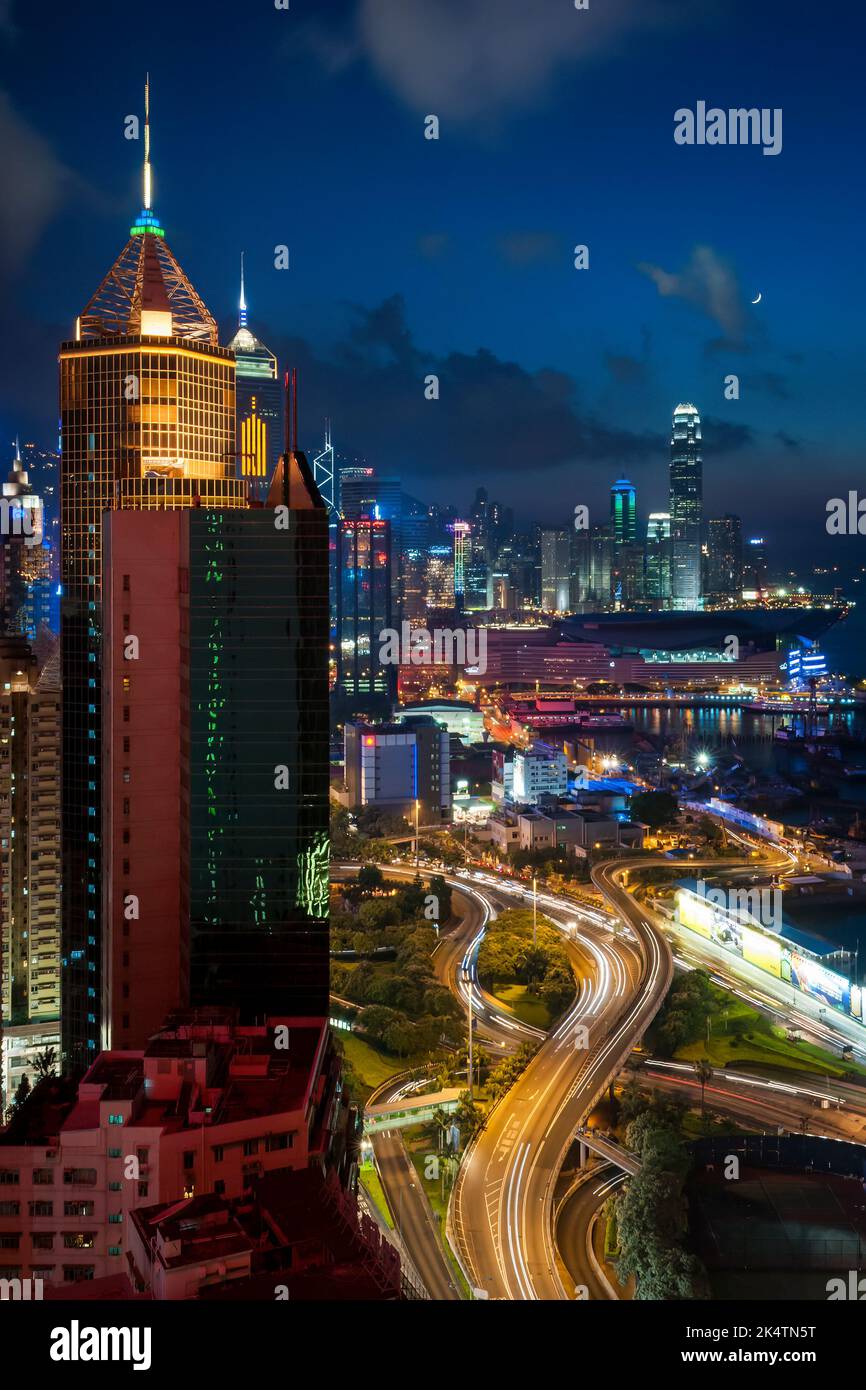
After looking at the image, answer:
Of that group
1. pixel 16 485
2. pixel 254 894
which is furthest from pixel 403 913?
pixel 16 485

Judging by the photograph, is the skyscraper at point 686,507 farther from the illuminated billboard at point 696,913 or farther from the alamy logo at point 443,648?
the illuminated billboard at point 696,913

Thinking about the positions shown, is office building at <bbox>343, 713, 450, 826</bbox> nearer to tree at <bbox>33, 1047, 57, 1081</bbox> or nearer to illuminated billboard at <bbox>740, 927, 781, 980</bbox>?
illuminated billboard at <bbox>740, 927, 781, 980</bbox>

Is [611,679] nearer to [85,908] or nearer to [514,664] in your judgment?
[514,664]

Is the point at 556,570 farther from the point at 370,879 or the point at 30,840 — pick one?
the point at 30,840

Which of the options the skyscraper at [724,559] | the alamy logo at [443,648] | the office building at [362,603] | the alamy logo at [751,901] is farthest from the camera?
the skyscraper at [724,559]

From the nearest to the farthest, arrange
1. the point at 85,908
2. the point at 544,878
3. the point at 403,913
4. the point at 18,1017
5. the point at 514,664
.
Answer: the point at 85,908
the point at 18,1017
the point at 403,913
the point at 544,878
the point at 514,664

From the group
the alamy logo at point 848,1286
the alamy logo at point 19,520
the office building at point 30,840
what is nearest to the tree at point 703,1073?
the alamy logo at point 848,1286

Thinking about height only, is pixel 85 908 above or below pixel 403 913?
above
